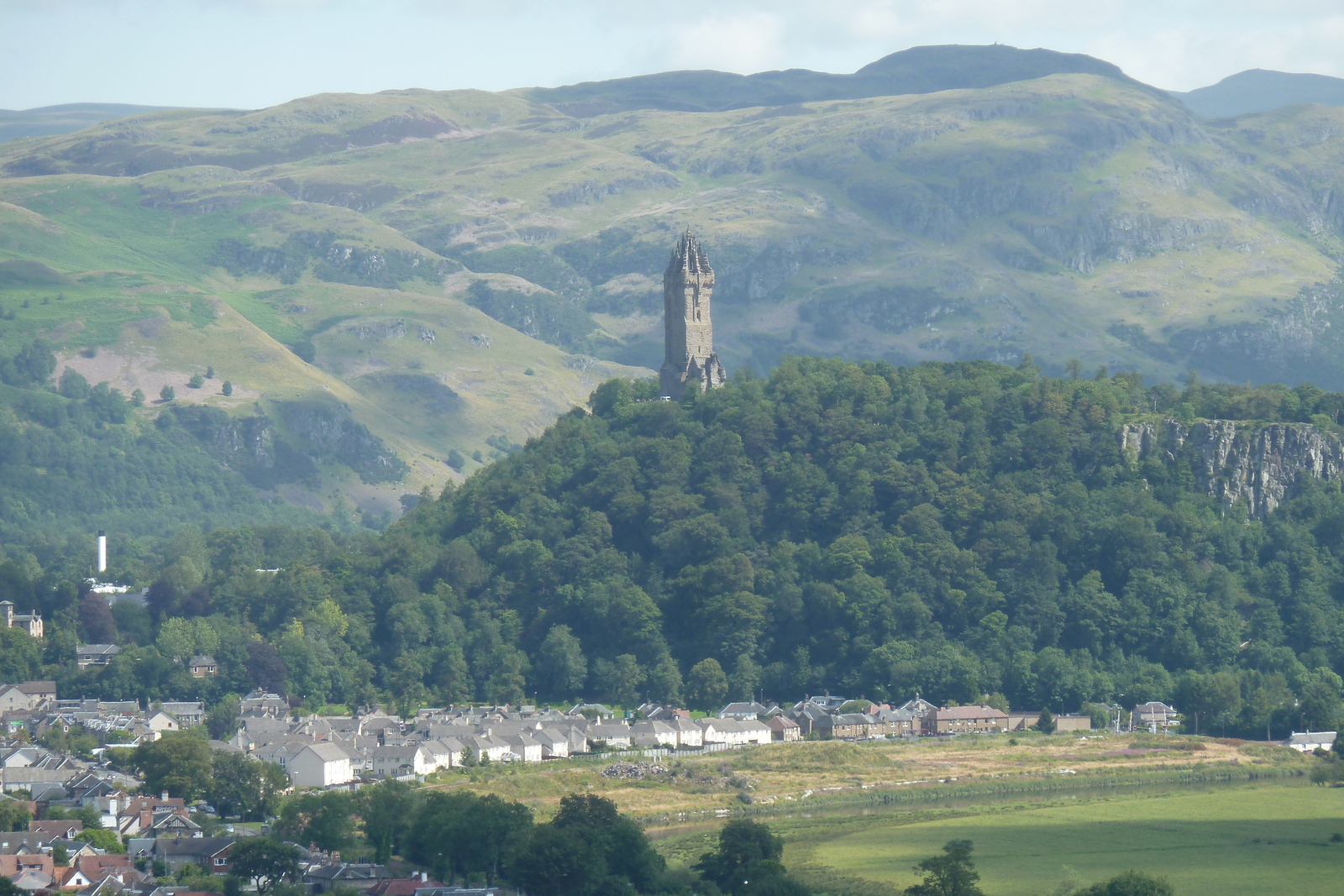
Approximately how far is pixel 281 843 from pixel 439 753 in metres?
30.3

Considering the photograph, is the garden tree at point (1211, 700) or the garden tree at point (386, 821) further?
the garden tree at point (1211, 700)

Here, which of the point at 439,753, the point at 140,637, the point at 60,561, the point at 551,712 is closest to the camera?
the point at 439,753

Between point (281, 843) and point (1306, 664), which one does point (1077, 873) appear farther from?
point (1306, 664)

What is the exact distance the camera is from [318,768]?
103438mm

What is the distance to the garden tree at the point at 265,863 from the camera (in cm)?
7544

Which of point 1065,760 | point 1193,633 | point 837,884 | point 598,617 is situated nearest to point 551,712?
point 598,617

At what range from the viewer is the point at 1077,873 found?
252ft

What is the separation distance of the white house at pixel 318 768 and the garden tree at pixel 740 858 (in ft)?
101

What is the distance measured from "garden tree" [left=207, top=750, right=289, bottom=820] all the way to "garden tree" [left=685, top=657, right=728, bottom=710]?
33.5 metres

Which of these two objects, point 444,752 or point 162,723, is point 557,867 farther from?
point 162,723

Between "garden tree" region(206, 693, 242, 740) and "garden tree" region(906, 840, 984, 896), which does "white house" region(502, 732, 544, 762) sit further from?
"garden tree" region(906, 840, 984, 896)

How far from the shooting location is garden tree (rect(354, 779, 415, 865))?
270 ft

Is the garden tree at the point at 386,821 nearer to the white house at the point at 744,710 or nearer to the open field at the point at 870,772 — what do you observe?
the open field at the point at 870,772

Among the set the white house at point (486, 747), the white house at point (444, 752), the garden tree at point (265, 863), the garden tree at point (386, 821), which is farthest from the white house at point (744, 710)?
the garden tree at point (265, 863)
